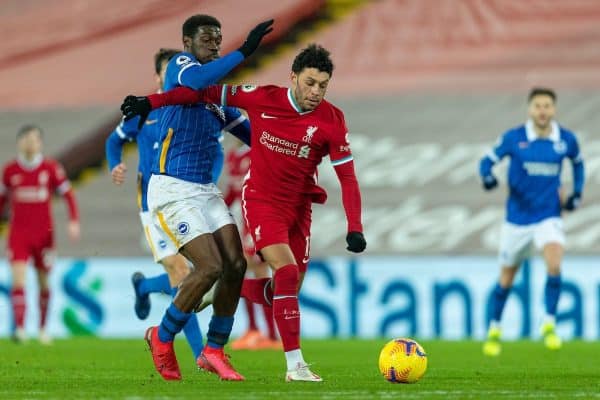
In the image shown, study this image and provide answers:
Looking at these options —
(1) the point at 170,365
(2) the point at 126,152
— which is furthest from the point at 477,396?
(2) the point at 126,152

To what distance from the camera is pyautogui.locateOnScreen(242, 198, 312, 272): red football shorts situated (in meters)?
7.41

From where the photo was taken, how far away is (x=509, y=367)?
926 cm

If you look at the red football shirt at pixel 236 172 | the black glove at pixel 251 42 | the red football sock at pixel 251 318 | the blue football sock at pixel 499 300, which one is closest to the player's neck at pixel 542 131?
the blue football sock at pixel 499 300

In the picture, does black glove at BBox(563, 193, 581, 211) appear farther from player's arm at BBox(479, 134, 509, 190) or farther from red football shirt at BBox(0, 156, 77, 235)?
red football shirt at BBox(0, 156, 77, 235)

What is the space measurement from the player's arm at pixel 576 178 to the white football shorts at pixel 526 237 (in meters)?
0.19

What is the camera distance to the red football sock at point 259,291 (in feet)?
26.4

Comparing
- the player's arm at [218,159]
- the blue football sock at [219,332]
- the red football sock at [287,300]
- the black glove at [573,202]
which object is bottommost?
the blue football sock at [219,332]

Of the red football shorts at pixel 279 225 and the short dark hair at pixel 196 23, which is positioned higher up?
the short dark hair at pixel 196 23

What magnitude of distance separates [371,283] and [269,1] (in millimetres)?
4394

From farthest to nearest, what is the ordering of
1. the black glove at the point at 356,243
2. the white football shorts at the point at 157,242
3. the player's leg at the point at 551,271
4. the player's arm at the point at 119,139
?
the player's leg at the point at 551,271 < the player's arm at the point at 119,139 < the white football shorts at the point at 157,242 < the black glove at the point at 356,243

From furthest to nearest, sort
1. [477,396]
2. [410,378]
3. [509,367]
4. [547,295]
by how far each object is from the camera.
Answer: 1. [547,295]
2. [509,367]
3. [410,378]
4. [477,396]

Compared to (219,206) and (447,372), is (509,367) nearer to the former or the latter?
(447,372)

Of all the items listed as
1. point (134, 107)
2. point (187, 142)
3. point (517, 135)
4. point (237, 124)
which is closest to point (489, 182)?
point (517, 135)

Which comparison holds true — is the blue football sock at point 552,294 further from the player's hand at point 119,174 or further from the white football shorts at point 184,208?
the white football shorts at point 184,208
